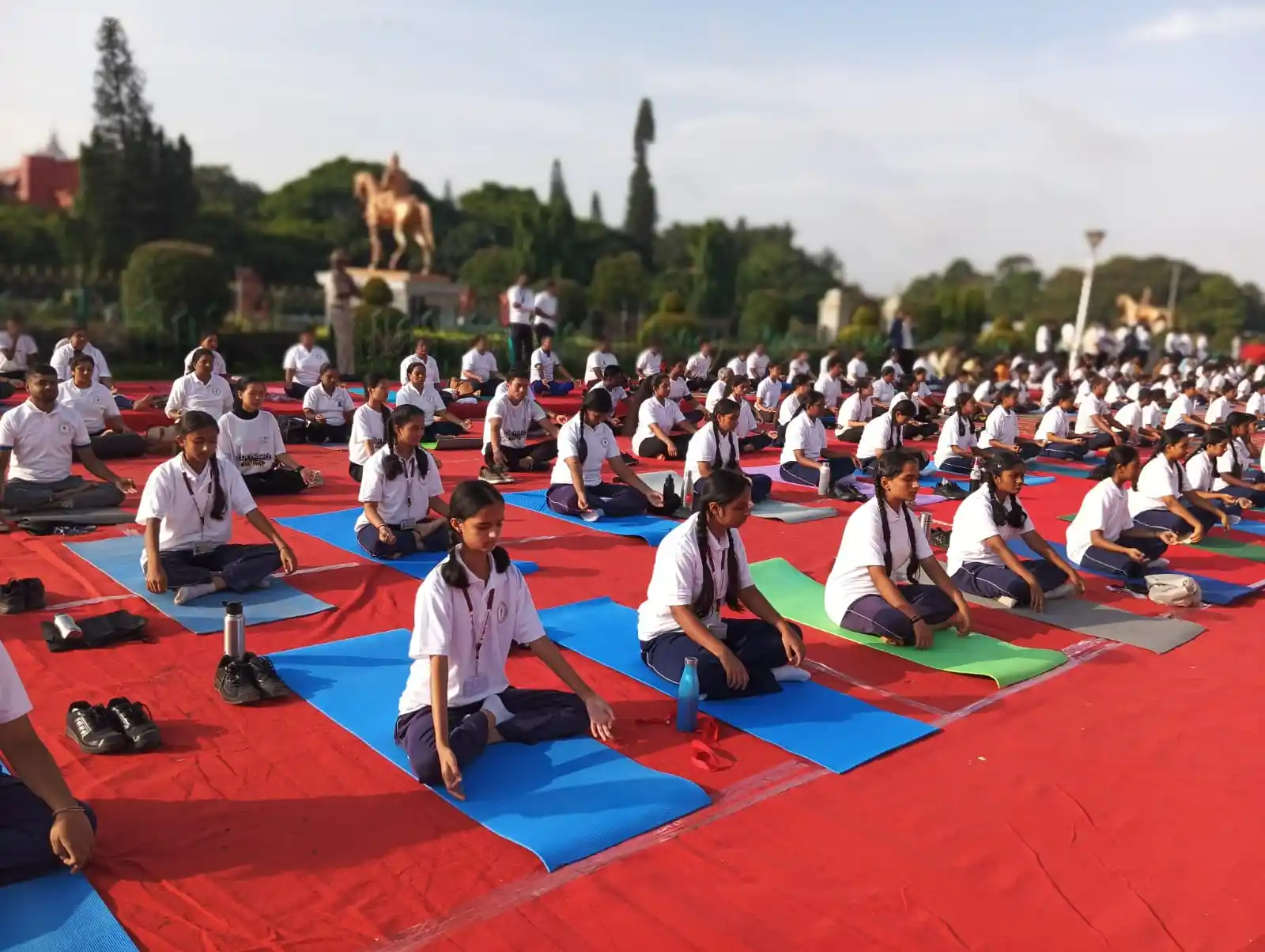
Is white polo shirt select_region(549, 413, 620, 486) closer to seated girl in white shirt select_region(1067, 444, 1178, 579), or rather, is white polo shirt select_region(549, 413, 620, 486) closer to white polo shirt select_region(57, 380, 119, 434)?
seated girl in white shirt select_region(1067, 444, 1178, 579)

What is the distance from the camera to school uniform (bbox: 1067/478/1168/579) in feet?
24.2

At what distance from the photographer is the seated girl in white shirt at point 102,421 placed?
10.5 m

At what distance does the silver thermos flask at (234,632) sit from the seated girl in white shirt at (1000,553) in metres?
4.41

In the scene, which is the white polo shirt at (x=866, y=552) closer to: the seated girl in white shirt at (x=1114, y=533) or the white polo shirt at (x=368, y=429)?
the seated girl in white shirt at (x=1114, y=533)

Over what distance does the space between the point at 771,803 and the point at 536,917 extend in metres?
1.20

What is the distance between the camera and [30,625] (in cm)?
559

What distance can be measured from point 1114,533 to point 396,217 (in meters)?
19.3

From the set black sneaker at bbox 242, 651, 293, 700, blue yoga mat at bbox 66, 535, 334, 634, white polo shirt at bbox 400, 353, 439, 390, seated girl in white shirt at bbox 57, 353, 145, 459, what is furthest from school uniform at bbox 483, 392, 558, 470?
black sneaker at bbox 242, 651, 293, 700

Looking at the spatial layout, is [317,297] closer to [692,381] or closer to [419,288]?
[419,288]

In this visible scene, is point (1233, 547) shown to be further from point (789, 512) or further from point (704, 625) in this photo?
point (704, 625)

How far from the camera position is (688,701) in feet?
15.4

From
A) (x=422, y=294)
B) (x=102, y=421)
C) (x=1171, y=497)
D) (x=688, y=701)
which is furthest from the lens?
(x=422, y=294)

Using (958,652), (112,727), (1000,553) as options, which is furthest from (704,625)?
(112,727)

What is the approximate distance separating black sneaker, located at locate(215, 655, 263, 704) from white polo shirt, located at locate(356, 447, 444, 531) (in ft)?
7.15
